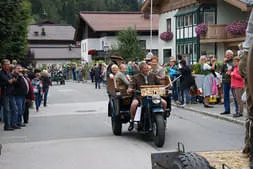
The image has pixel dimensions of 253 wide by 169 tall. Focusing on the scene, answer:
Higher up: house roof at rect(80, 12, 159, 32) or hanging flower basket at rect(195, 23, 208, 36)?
house roof at rect(80, 12, 159, 32)

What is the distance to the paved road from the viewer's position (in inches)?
322

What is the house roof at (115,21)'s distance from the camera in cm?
5738

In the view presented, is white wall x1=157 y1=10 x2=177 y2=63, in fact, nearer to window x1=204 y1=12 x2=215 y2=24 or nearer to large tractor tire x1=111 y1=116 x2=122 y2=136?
window x1=204 y1=12 x2=215 y2=24

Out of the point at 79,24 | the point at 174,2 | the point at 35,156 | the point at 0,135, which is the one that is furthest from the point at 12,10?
the point at 79,24

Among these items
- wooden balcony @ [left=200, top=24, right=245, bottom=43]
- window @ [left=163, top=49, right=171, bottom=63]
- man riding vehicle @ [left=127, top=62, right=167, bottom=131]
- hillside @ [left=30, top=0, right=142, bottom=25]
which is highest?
hillside @ [left=30, top=0, right=142, bottom=25]

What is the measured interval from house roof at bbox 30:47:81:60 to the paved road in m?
63.8

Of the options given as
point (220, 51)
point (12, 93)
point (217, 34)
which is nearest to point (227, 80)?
point (12, 93)

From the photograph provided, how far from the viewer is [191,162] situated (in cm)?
332

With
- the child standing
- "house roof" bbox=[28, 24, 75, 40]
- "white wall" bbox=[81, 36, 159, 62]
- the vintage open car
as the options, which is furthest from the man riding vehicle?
"house roof" bbox=[28, 24, 75, 40]

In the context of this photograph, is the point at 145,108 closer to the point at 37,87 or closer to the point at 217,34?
the point at 37,87

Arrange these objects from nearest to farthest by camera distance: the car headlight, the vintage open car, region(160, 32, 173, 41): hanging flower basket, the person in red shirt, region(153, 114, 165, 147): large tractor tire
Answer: region(153, 114, 165, 147): large tractor tire < the vintage open car < the car headlight < the person in red shirt < region(160, 32, 173, 41): hanging flower basket

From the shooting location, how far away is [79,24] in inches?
2549

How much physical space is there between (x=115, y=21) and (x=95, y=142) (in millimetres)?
50873

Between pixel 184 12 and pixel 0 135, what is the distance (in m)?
26.9
